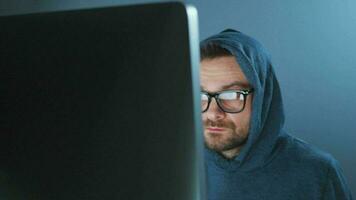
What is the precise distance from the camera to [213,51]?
1.28 meters

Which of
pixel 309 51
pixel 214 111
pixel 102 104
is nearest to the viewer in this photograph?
pixel 102 104

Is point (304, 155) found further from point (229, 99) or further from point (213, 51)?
point (213, 51)

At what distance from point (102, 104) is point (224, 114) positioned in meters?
0.89

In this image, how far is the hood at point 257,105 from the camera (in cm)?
121

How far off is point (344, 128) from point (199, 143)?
162 cm

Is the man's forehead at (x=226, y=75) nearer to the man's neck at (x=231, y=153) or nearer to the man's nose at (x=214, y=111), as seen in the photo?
the man's nose at (x=214, y=111)

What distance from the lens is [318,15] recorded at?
1748 mm

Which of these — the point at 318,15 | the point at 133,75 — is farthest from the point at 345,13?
Result: the point at 133,75

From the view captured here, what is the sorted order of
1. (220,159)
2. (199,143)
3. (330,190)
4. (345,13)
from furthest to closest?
1. (345,13)
2. (220,159)
3. (330,190)
4. (199,143)

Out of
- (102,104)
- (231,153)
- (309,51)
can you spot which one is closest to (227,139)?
(231,153)

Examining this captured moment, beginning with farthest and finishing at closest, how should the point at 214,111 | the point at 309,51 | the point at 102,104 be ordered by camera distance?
the point at 309,51
the point at 214,111
the point at 102,104

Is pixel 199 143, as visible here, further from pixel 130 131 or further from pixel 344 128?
pixel 344 128

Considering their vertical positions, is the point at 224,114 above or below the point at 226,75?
below

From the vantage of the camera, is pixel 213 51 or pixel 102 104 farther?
pixel 213 51
